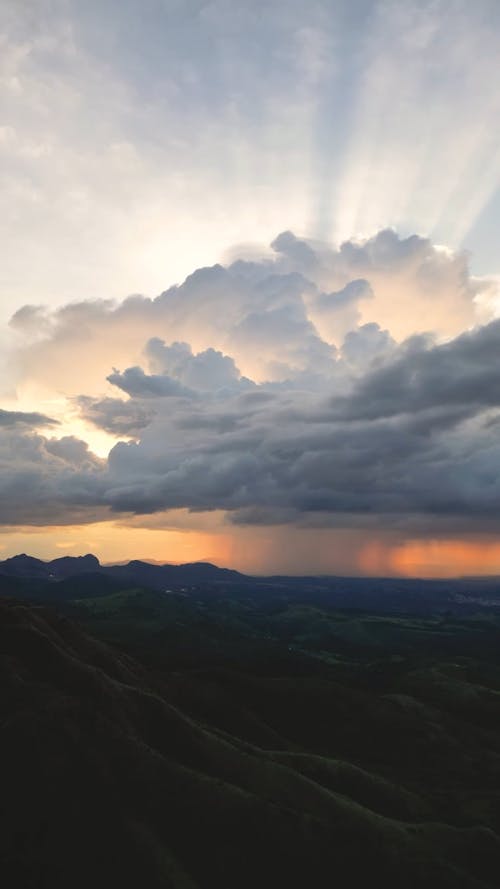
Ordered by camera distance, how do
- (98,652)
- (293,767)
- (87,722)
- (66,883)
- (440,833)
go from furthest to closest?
(98,652) → (293,767) → (440,833) → (87,722) → (66,883)

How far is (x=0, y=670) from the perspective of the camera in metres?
100

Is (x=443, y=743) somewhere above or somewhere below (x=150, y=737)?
below

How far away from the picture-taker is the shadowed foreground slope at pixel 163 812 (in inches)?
2805

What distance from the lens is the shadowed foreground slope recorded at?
71.2 m

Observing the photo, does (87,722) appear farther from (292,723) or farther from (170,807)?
(292,723)

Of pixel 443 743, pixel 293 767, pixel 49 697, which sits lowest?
pixel 443 743

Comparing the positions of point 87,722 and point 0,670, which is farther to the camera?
point 0,670

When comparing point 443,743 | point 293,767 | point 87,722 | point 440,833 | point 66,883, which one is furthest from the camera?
point 443,743

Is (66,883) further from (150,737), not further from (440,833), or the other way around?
(440,833)

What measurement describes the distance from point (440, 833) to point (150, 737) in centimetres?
5178

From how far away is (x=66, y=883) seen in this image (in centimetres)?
6569

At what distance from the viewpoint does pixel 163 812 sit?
80188 mm

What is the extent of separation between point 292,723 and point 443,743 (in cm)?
4427

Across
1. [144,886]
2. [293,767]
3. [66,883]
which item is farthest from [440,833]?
[66,883]
